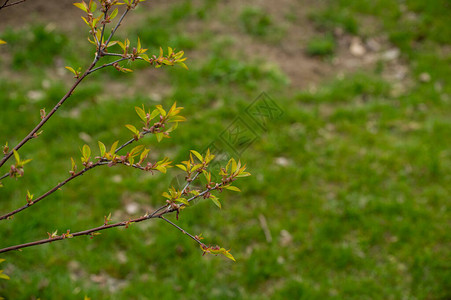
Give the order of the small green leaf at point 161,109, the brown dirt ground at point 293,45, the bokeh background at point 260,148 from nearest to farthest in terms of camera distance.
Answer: the small green leaf at point 161,109, the bokeh background at point 260,148, the brown dirt ground at point 293,45

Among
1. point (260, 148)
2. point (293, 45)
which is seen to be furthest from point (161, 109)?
point (293, 45)

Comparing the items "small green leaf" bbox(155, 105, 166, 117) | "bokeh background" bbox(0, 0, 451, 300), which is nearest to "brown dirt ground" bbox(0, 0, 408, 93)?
"bokeh background" bbox(0, 0, 451, 300)

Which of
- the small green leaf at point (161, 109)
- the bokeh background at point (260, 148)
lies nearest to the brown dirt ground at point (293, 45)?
the bokeh background at point (260, 148)

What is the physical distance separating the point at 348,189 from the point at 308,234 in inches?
25.9

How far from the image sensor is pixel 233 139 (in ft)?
10.3

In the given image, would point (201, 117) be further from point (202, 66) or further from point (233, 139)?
point (233, 139)

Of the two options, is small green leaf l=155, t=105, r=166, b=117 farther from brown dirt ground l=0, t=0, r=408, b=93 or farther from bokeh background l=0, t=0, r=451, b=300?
brown dirt ground l=0, t=0, r=408, b=93

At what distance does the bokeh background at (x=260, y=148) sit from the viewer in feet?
10.4

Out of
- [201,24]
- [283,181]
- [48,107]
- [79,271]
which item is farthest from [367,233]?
[201,24]

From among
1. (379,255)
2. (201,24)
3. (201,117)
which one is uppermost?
(201,24)

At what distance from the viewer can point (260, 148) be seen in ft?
14.0

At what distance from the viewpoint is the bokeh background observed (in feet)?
10.4

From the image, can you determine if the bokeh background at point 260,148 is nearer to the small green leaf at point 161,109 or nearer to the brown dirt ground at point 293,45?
the brown dirt ground at point 293,45

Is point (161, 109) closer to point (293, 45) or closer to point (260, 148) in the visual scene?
point (260, 148)
